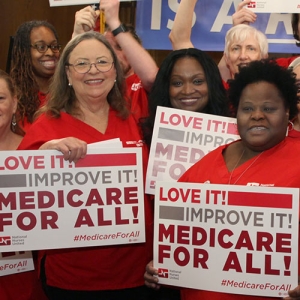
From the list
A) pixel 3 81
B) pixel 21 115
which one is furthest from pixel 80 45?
pixel 21 115

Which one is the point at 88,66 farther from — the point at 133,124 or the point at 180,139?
the point at 180,139

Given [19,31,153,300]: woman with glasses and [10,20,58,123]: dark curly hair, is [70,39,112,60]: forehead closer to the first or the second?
[19,31,153,300]: woman with glasses

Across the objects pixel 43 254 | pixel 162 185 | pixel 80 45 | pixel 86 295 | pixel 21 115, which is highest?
pixel 80 45

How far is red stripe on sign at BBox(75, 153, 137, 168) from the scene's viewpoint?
2.28 metres

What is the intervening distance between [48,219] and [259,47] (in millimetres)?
1579

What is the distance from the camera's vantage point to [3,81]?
8.48 feet

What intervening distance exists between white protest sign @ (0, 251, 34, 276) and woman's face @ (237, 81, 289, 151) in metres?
1.15

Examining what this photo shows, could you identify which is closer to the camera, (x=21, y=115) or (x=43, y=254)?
(x=43, y=254)

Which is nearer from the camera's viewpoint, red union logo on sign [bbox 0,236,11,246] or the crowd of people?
the crowd of people

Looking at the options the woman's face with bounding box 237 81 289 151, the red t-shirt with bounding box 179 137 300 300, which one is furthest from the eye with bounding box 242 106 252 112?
the red t-shirt with bounding box 179 137 300 300

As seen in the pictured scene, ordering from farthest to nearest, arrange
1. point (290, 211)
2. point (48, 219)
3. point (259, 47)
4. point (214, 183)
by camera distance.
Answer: point (259, 47), point (48, 219), point (214, 183), point (290, 211)

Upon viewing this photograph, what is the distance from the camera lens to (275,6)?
10.9ft

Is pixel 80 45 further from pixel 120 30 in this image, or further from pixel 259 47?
pixel 259 47

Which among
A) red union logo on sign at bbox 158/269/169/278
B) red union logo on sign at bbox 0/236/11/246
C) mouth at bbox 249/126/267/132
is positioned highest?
mouth at bbox 249/126/267/132
